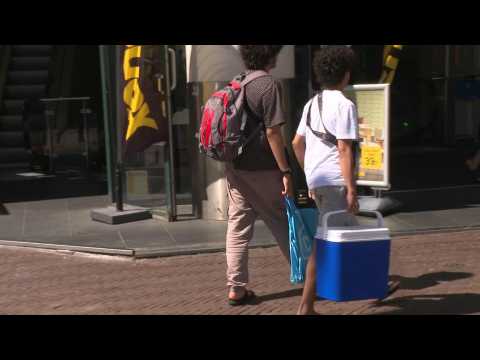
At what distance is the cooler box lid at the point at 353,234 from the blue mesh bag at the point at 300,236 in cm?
34

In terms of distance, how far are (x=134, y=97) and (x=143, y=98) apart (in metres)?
0.11

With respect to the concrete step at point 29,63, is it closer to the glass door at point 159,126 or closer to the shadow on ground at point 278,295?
the glass door at point 159,126

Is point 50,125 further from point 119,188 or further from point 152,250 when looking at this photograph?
point 152,250

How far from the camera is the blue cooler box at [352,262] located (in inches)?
179

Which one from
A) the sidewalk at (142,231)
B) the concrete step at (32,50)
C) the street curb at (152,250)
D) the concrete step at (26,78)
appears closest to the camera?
the street curb at (152,250)

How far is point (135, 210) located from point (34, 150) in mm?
4701

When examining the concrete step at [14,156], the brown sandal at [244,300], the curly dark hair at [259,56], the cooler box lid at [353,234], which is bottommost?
the brown sandal at [244,300]

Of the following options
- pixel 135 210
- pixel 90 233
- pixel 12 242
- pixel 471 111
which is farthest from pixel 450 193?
pixel 12 242

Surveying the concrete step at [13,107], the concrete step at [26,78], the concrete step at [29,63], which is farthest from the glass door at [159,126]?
the concrete step at [29,63]

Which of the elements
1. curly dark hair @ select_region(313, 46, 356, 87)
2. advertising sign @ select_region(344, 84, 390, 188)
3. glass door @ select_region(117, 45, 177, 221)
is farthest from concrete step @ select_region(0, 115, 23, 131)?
curly dark hair @ select_region(313, 46, 356, 87)

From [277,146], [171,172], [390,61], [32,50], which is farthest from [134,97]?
[32,50]

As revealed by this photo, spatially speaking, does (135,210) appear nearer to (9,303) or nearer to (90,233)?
(90,233)

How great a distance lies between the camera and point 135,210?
8.98m

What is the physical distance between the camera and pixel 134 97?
8398 millimetres
